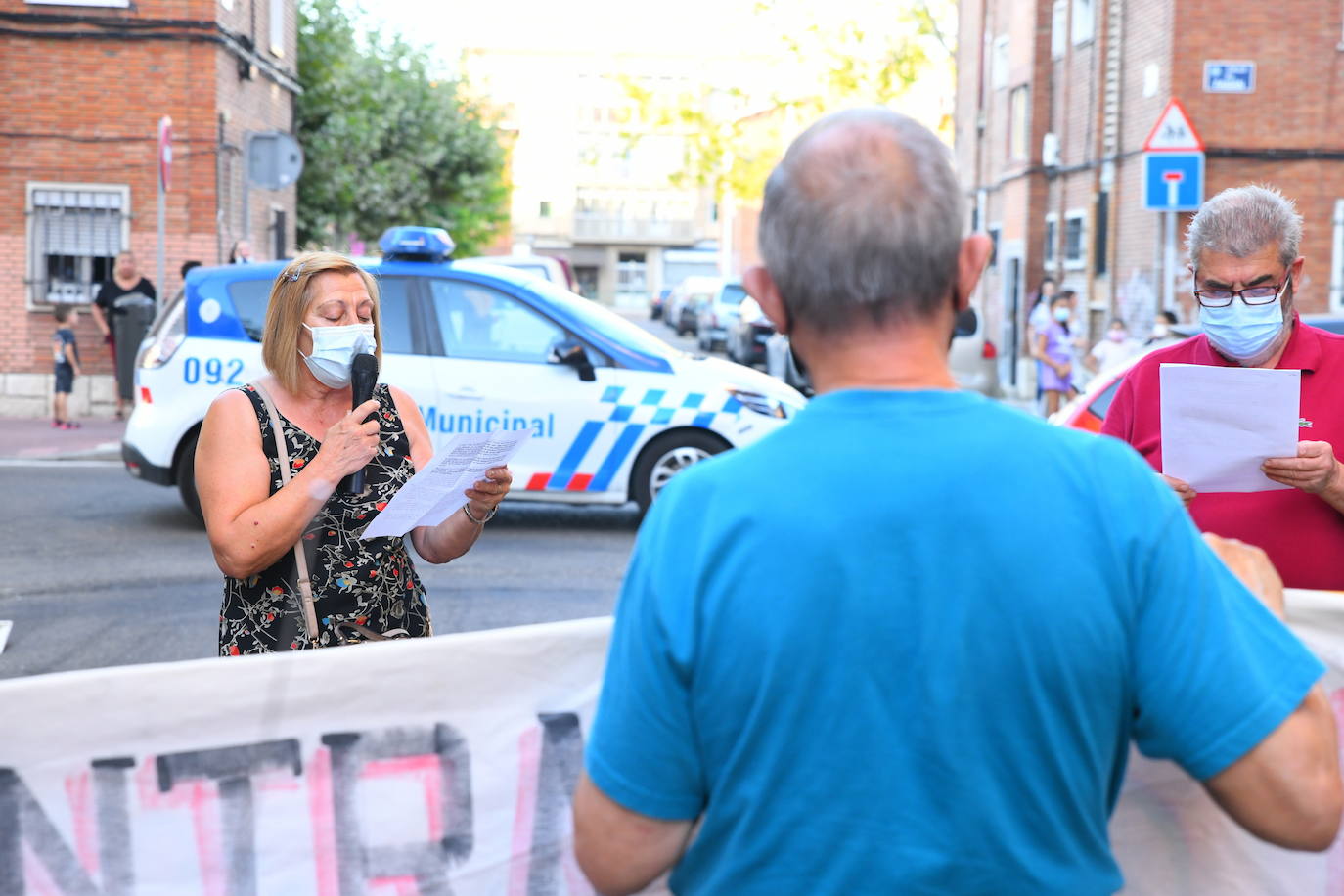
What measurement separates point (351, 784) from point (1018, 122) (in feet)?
95.2

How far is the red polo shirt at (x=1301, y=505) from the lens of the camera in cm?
319

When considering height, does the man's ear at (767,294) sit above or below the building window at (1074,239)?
below

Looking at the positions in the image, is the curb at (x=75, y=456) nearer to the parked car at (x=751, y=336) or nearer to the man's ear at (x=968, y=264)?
the man's ear at (x=968, y=264)

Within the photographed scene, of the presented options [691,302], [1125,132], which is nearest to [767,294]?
[1125,132]

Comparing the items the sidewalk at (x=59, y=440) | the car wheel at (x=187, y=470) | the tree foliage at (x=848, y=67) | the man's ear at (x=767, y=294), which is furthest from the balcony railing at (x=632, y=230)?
the man's ear at (x=767, y=294)

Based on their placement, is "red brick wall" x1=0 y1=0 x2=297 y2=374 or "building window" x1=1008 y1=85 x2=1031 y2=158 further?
"building window" x1=1008 y1=85 x2=1031 y2=158

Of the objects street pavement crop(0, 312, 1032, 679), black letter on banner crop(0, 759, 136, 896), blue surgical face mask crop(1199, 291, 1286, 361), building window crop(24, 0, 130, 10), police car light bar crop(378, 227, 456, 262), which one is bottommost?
street pavement crop(0, 312, 1032, 679)

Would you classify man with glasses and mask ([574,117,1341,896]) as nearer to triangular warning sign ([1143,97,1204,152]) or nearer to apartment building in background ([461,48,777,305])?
triangular warning sign ([1143,97,1204,152])

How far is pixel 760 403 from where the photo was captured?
10.6m

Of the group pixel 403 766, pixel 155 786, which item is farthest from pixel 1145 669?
pixel 155 786

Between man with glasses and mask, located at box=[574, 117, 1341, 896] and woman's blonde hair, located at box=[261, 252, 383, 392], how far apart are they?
194cm

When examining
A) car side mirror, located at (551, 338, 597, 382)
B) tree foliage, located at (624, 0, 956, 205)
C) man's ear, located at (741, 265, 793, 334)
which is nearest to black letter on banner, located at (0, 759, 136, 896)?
man's ear, located at (741, 265, 793, 334)

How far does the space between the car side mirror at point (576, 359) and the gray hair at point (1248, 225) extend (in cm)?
706

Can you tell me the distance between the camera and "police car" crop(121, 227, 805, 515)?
10.2 meters
